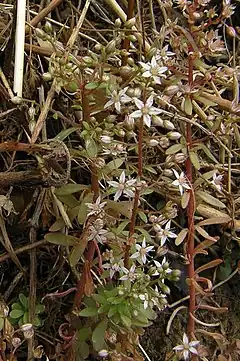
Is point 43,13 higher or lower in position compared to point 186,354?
higher

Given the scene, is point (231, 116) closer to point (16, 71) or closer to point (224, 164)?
point (224, 164)

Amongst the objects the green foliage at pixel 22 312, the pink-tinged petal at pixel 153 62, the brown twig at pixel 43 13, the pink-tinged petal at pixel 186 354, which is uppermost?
the brown twig at pixel 43 13

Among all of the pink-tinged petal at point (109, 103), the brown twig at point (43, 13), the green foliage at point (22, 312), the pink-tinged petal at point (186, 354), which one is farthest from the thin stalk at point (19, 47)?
the pink-tinged petal at point (186, 354)

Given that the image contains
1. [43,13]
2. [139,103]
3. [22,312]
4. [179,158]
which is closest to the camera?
[139,103]

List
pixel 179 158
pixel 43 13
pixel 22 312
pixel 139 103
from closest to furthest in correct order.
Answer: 1. pixel 139 103
2. pixel 179 158
3. pixel 22 312
4. pixel 43 13

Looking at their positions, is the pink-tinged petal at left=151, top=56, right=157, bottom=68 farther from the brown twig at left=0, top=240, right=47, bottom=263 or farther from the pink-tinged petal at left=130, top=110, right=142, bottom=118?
the brown twig at left=0, top=240, right=47, bottom=263

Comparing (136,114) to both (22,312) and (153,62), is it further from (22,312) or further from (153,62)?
(22,312)

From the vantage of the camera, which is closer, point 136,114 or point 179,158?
point 136,114

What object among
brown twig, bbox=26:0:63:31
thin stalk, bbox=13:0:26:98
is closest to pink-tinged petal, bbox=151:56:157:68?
thin stalk, bbox=13:0:26:98

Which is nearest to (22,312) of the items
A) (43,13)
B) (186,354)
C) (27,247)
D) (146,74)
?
(27,247)

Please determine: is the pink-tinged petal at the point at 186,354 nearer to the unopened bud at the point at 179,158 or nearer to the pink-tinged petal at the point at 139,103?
the unopened bud at the point at 179,158

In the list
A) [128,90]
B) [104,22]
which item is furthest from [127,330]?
[104,22]
